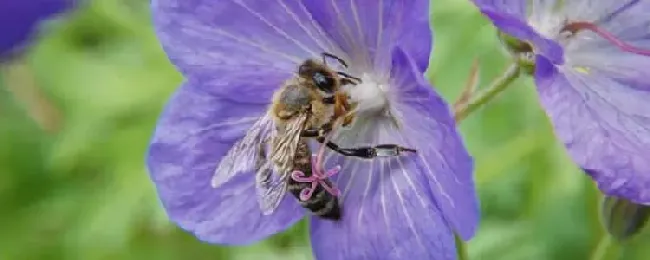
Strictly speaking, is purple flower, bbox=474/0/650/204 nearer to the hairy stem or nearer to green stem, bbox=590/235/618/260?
green stem, bbox=590/235/618/260

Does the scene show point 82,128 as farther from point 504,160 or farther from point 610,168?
point 610,168

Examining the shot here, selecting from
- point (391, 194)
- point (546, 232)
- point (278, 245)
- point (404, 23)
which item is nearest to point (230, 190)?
point (391, 194)

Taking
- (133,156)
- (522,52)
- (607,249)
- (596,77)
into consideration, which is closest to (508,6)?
(522,52)

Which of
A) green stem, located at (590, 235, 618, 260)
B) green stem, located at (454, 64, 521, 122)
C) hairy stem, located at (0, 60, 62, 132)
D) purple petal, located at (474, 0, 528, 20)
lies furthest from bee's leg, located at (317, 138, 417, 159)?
hairy stem, located at (0, 60, 62, 132)

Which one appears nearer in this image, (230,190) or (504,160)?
(230,190)

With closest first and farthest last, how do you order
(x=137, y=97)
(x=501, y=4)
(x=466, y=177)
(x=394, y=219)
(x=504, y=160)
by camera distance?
1. (x=466, y=177)
2. (x=501, y=4)
3. (x=394, y=219)
4. (x=504, y=160)
5. (x=137, y=97)

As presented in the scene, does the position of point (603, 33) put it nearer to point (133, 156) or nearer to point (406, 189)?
point (406, 189)

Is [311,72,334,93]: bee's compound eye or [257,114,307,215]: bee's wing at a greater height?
[311,72,334,93]: bee's compound eye
